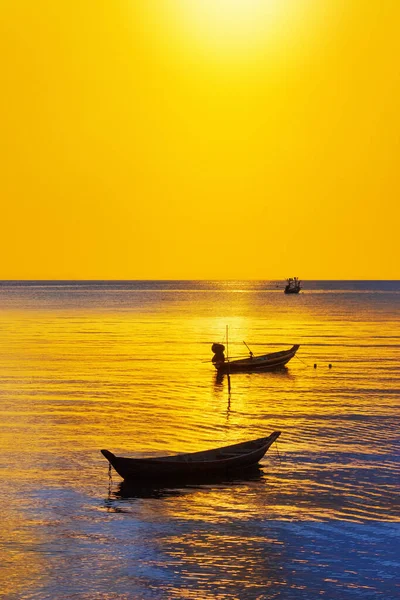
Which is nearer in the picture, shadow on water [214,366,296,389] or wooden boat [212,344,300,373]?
shadow on water [214,366,296,389]

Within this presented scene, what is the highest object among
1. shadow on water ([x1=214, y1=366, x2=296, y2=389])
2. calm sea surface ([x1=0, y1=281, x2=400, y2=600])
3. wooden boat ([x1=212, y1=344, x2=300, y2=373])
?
wooden boat ([x1=212, y1=344, x2=300, y2=373])

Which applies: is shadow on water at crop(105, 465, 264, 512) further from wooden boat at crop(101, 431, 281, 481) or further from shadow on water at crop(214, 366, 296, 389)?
shadow on water at crop(214, 366, 296, 389)

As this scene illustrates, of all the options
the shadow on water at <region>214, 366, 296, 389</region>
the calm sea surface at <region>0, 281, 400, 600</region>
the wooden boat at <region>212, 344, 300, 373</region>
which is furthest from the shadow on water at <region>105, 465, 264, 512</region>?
the wooden boat at <region>212, 344, 300, 373</region>

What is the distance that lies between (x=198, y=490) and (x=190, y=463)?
1304 mm

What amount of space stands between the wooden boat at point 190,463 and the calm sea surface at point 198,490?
770 mm

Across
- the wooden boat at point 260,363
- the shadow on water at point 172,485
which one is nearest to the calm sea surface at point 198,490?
the shadow on water at point 172,485

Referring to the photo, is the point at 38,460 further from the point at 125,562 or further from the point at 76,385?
the point at 76,385

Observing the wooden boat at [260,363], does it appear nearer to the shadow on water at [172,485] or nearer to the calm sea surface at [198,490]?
the calm sea surface at [198,490]

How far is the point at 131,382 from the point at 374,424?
25.5 meters

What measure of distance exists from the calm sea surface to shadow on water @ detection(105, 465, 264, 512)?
0.15 metres

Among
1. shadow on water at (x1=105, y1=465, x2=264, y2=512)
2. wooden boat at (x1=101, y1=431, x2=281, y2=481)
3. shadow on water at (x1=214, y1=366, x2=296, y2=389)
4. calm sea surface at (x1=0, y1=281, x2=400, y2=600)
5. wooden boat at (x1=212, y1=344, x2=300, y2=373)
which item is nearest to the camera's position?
calm sea surface at (x1=0, y1=281, x2=400, y2=600)

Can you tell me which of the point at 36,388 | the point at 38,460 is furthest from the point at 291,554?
the point at 36,388

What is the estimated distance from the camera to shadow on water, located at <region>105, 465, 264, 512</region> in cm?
3675

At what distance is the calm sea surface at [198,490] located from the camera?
2808cm
